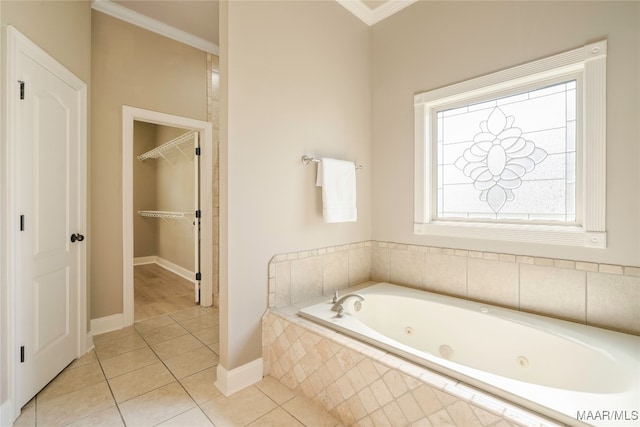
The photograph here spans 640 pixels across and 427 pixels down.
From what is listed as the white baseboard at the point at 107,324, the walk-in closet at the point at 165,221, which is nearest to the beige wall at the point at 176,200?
the walk-in closet at the point at 165,221

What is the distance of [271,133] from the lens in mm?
1895

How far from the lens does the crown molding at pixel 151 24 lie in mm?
2482

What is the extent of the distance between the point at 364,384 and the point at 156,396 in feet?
4.04

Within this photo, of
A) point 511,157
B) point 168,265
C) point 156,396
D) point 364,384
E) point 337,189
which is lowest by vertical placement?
point 156,396

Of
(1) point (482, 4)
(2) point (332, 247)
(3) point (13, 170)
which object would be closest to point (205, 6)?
(3) point (13, 170)

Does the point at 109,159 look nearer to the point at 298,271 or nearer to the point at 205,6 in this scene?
the point at 205,6

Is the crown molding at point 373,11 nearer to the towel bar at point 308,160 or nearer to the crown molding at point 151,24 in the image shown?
the towel bar at point 308,160

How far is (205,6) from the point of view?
255 cm

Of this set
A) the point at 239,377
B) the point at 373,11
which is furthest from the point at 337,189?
the point at 373,11

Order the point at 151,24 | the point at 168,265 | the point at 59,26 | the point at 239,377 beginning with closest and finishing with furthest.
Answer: the point at 239,377, the point at 59,26, the point at 151,24, the point at 168,265

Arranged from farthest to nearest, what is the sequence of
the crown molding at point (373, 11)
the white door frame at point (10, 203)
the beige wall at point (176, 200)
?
the beige wall at point (176, 200) < the crown molding at point (373, 11) < the white door frame at point (10, 203)

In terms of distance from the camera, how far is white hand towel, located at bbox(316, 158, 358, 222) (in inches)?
81.6

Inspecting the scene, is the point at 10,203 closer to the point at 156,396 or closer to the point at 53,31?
the point at 53,31

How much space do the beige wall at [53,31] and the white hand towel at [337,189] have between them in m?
1.79
